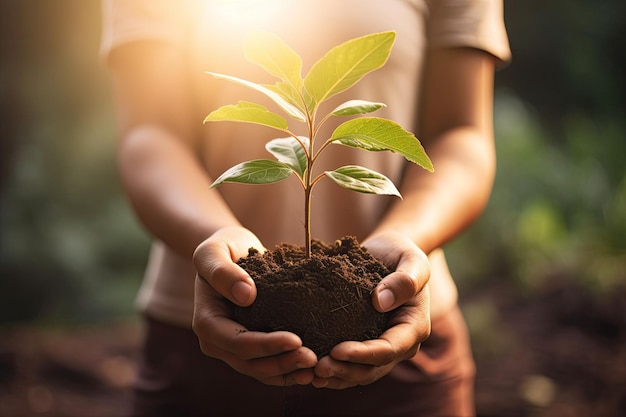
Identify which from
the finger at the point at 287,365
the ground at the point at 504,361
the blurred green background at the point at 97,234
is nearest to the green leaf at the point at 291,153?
the finger at the point at 287,365

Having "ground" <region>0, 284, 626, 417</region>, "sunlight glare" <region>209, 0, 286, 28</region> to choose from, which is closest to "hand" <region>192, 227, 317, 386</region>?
"sunlight glare" <region>209, 0, 286, 28</region>

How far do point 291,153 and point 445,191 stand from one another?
0.32 metres

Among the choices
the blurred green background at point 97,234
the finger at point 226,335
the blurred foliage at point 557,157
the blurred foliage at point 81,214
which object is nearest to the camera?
the finger at point 226,335

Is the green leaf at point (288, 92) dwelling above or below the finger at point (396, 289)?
above

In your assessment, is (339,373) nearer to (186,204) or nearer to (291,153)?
(291,153)

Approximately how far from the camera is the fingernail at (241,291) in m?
0.74

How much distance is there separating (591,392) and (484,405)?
415 mm

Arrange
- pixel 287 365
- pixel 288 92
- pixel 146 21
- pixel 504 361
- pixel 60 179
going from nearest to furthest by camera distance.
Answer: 1. pixel 287 365
2. pixel 288 92
3. pixel 146 21
4. pixel 504 361
5. pixel 60 179

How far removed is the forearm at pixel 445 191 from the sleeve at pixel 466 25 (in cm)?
Answer: 15

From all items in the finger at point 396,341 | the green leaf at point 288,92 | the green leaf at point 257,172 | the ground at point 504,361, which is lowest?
the ground at point 504,361

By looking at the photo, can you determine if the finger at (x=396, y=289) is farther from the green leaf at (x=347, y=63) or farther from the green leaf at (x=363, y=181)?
the green leaf at (x=347, y=63)

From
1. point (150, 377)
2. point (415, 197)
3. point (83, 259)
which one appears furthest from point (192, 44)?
point (83, 259)

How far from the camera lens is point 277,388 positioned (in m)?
1.06

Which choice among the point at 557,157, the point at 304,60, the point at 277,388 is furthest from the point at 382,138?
the point at 557,157
